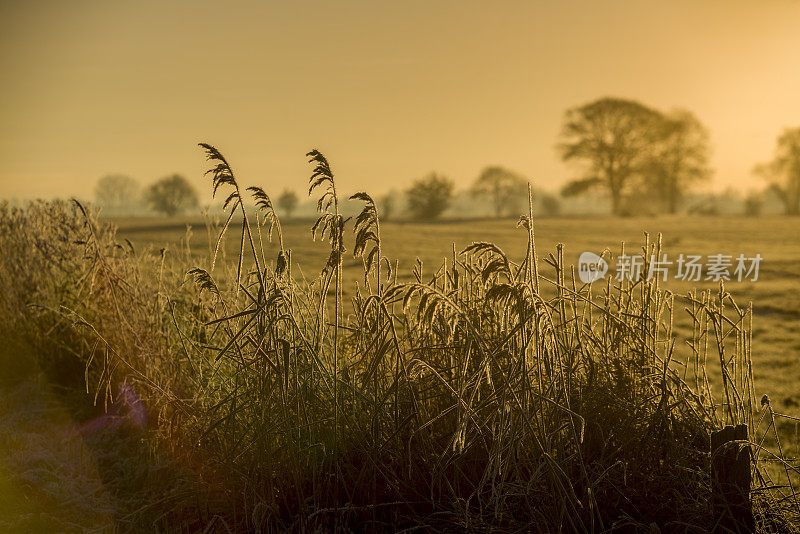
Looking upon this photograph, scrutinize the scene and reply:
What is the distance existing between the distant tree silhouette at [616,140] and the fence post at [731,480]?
1514 inches

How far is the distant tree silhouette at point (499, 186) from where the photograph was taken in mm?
49594

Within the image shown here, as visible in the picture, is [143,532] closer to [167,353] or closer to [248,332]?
[248,332]

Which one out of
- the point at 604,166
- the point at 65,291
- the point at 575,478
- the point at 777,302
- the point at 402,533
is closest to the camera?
the point at 402,533

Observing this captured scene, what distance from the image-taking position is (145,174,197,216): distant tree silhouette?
43.4 meters

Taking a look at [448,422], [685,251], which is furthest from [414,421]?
[685,251]

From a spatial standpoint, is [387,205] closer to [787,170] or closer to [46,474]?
[787,170]

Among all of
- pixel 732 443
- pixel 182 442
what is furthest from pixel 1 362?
pixel 732 443

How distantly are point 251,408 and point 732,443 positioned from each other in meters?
1.77

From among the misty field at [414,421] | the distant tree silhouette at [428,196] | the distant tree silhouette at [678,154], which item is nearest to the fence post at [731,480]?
the misty field at [414,421]

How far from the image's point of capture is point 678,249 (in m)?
17.8

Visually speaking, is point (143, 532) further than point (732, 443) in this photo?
Yes

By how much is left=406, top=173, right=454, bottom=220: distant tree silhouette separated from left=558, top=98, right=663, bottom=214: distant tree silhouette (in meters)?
10.9

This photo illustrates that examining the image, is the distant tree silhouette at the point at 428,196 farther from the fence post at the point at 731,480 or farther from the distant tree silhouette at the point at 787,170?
the fence post at the point at 731,480

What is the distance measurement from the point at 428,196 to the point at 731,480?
31.1 m
